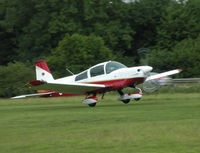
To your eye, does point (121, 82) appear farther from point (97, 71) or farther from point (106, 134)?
point (106, 134)

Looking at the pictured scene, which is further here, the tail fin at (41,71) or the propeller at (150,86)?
the propeller at (150,86)

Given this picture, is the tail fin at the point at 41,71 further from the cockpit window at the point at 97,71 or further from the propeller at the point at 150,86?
the propeller at the point at 150,86

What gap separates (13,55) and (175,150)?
192ft

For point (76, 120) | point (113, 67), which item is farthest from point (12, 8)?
point (76, 120)

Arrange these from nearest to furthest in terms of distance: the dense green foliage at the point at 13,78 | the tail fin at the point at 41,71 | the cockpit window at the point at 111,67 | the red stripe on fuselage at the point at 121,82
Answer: the red stripe on fuselage at the point at 121,82 < the cockpit window at the point at 111,67 < the tail fin at the point at 41,71 < the dense green foliage at the point at 13,78

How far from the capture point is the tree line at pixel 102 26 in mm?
59031

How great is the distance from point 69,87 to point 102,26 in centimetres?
3863

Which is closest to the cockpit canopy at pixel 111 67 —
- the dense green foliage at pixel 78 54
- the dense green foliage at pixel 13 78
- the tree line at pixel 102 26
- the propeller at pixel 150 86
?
the propeller at pixel 150 86

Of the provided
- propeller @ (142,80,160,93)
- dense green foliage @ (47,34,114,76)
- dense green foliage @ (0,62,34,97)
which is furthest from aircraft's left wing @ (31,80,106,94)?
dense green foliage @ (47,34,114,76)

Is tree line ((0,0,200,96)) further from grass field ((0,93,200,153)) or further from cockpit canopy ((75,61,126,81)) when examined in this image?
grass field ((0,93,200,153))

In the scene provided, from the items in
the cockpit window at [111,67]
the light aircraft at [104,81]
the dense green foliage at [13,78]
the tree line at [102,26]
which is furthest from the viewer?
the tree line at [102,26]

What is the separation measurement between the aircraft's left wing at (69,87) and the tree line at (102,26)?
96.5 feet

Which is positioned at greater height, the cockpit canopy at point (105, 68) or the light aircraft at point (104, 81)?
the cockpit canopy at point (105, 68)

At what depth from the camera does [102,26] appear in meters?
59.9
